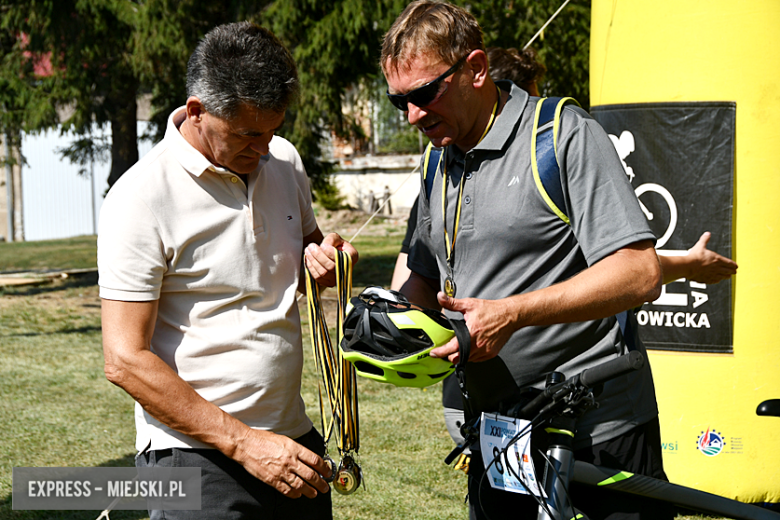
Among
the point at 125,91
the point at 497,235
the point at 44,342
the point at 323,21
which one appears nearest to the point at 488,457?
the point at 497,235

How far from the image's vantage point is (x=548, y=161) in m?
2.18

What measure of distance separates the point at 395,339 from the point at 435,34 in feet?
2.95

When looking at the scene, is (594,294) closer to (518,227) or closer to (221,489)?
(518,227)

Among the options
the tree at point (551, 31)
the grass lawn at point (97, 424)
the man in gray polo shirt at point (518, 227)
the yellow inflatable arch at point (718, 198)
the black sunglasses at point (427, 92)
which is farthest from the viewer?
the tree at point (551, 31)

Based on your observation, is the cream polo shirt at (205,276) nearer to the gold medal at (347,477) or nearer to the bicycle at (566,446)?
the gold medal at (347,477)

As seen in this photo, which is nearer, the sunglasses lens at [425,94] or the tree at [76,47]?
the sunglasses lens at [425,94]

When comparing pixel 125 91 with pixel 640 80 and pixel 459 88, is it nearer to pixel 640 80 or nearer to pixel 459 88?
pixel 640 80

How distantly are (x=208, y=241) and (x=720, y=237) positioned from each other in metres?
2.95

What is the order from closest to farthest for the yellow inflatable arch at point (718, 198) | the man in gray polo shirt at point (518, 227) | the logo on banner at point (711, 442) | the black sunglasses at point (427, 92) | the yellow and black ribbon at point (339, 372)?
the man in gray polo shirt at point (518, 227) → the black sunglasses at point (427, 92) → the yellow and black ribbon at point (339, 372) → the yellow inflatable arch at point (718, 198) → the logo on banner at point (711, 442)

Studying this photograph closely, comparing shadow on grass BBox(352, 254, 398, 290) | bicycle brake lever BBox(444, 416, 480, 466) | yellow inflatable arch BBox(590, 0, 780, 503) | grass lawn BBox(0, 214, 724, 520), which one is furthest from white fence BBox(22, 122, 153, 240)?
bicycle brake lever BBox(444, 416, 480, 466)

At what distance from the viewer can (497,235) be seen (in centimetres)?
227

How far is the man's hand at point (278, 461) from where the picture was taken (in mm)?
2244

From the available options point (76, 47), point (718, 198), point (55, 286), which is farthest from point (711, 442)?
point (55, 286)

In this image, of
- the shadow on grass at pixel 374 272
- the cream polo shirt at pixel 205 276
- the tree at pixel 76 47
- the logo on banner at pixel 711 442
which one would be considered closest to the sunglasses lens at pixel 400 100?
the cream polo shirt at pixel 205 276
